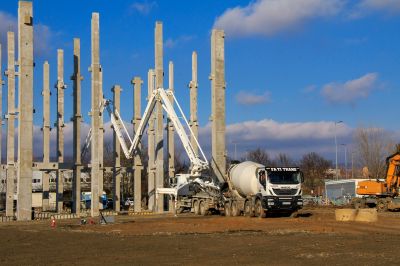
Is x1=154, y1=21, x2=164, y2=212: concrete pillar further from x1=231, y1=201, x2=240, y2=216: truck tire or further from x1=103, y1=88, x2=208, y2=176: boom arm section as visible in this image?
x1=231, y1=201, x2=240, y2=216: truck tire

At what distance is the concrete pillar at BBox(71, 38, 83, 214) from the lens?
46625 mm

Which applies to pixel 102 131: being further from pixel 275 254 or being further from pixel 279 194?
pixel 275 254

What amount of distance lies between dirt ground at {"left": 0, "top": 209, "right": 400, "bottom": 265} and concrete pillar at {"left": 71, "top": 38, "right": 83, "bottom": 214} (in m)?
19.7

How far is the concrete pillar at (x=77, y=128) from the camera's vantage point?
1836 inches

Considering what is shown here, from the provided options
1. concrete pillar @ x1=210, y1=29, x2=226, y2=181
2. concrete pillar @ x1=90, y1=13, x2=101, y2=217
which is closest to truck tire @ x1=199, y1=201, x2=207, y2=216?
concrete pillar @ x1=210, y1=29, x2=226, y2=181

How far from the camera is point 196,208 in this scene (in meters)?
40.6

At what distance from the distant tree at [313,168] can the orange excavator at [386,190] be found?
5276 cm

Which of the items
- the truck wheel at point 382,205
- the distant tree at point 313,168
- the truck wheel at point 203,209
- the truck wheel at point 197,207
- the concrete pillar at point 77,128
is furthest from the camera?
the distant tree at point 313,168

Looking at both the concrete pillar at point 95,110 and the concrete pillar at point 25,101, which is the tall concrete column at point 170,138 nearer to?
the concrete pillar at point 95,110

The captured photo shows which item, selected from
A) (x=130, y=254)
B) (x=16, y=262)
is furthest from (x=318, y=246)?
(x=16, y=262)

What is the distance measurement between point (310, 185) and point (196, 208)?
5806cm

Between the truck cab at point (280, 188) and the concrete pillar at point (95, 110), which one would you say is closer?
the truck cab at point (280, 188)

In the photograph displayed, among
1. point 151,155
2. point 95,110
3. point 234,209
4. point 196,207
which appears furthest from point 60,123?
point 234,209

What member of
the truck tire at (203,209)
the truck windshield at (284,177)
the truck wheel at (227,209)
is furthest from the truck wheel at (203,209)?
the truck windshield at (284,177)
